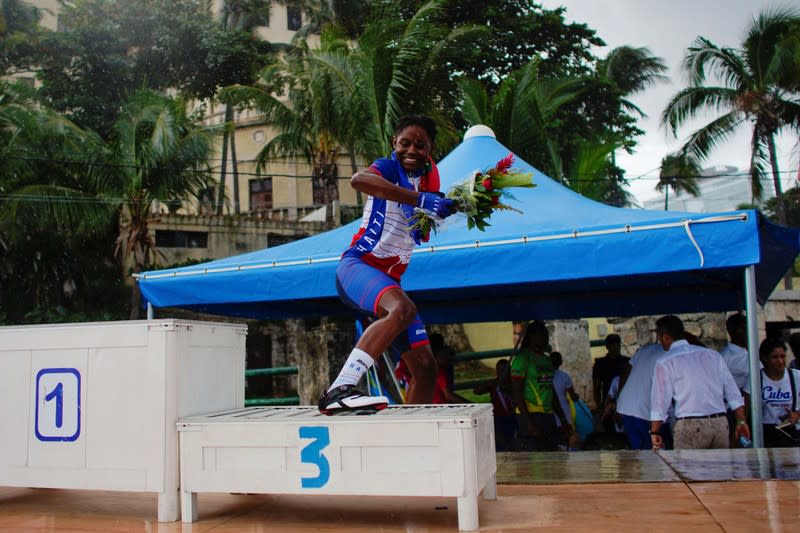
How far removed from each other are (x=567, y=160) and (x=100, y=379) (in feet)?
86.6

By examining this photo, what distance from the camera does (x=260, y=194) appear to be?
4162 centimetres

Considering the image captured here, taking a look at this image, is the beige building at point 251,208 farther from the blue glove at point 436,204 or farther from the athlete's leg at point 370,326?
the blue glove at point 436,204

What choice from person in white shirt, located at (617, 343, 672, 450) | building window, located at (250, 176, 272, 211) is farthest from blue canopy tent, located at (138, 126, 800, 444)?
building window, located at (250, 176, 272, 211)

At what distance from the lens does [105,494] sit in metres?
4.25

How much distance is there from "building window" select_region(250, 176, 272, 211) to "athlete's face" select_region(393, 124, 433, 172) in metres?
37.8

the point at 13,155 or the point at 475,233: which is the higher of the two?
the point at 13,155

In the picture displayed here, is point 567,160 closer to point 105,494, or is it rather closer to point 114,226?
point 114,226

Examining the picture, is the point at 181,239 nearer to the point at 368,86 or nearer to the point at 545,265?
the point at 368,86

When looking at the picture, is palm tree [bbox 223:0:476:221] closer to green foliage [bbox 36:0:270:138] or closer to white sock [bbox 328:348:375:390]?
green foliage [bbox 36:0:270:138]

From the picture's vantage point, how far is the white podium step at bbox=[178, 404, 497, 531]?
3066 millimetres

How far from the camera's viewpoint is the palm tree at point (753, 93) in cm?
2519

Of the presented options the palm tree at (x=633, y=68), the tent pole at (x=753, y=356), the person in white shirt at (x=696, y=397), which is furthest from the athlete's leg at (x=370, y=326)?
the palm tree at (x=633, y=68)

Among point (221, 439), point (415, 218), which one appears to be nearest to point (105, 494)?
point (221, 439)

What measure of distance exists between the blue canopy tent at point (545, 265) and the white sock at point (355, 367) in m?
2.81
